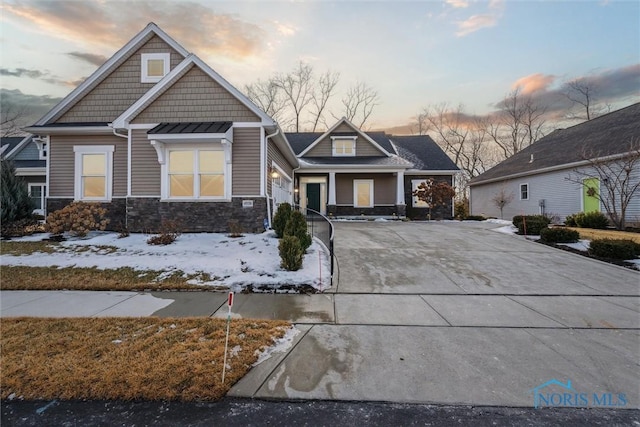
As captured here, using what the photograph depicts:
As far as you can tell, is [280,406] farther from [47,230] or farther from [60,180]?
[60,180]

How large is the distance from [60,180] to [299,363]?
514 inches

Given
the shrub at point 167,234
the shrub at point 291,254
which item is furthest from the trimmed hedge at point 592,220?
the shrub at point 167,234

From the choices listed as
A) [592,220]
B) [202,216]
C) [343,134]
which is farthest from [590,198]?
[202,216]

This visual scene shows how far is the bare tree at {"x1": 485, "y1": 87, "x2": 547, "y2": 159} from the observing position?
3219cm

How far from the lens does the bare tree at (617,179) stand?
443 inches

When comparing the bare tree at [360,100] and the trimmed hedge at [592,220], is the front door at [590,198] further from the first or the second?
the bare tree at [360,100]

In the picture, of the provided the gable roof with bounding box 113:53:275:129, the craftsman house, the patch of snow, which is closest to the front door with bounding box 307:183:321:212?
the craftsman house

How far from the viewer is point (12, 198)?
32.4ft

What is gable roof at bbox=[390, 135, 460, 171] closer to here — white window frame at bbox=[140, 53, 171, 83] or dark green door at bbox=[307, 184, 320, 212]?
dark green door at bbox=[307, 184, 320, 212]

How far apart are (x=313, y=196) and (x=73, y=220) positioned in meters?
12.3

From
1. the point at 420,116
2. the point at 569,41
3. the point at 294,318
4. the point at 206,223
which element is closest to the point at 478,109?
the point at 420,116

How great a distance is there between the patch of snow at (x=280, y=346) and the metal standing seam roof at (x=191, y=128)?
7.31m

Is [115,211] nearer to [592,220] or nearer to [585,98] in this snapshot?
[592,220]

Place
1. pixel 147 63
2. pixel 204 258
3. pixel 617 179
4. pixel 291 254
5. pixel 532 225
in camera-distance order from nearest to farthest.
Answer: pixel 291 254 → pixel 204 258 → pixel 532 225 → pixel 147 63 → pixel 617 179
